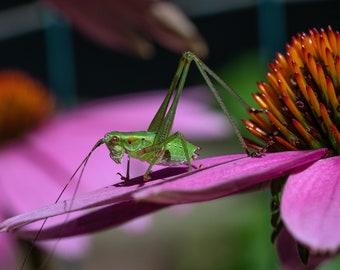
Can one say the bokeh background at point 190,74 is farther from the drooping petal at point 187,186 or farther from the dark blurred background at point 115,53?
the drooping petal at point 187,186

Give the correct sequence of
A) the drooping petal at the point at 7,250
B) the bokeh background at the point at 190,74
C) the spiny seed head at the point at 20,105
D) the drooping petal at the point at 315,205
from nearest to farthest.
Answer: the drooping petal at the point at 315,205 → the drooping petal at the point at 7,250 → the spiny seed head at the point at 20,105 → the bokeh background at the point at 190,74

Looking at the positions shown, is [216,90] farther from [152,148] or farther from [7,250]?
[7,250]

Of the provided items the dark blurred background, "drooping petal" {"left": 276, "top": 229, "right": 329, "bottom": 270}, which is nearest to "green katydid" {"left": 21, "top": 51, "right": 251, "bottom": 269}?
"drooping petal" {"left": 276, "top": 229, "right": 329, "bottom": 270}

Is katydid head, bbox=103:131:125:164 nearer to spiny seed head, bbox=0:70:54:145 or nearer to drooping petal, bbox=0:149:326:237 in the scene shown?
drooping petal, bbox=0:149:326:237

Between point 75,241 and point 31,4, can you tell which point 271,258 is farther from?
point 31,4

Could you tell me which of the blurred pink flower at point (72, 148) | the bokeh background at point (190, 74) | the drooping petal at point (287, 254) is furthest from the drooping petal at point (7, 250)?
the drooping petal at point (287, 254)

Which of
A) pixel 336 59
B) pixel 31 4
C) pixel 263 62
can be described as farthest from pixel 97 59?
pixel 336 59
